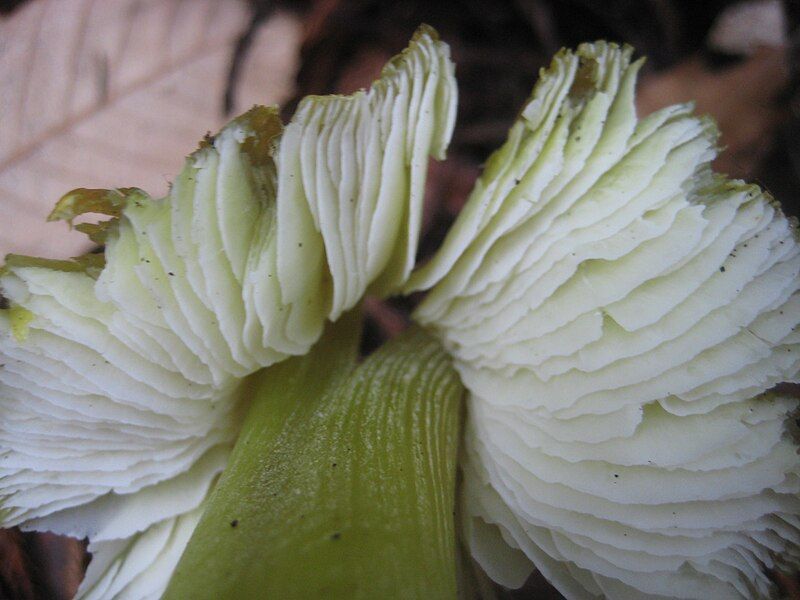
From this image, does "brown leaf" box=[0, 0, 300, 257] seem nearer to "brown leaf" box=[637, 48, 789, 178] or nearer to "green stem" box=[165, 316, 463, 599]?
"green stem" box=[165, 316, 463, 599]

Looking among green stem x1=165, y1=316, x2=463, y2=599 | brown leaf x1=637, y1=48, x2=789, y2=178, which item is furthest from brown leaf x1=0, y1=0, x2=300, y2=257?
brown leaf x1=637, y1=48, x2=789, y2=178

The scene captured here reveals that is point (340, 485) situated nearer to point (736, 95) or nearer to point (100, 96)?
point (100, 96)

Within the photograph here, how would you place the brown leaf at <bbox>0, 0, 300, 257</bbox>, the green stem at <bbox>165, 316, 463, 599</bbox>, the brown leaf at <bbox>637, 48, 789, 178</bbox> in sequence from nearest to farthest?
the green stem at <bbox>165, 316, 463, 599</bbox> → the brown leaf at <bbox>0, 0, 300, 257</bbox> → the brown leaf at <bbox>637, 48, 789, 178</bbox>

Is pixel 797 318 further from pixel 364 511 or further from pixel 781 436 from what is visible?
pixel 364 511

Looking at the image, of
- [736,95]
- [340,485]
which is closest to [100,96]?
[340,485]

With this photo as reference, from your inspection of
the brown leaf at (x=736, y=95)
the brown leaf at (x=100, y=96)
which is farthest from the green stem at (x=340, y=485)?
the brown leaf at (x=736, y=95)

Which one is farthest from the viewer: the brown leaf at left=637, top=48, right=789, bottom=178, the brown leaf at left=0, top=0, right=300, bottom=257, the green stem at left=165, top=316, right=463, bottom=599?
the brown leaf at left=637, top=48, right=789, bottom=178
